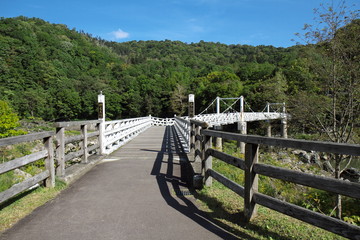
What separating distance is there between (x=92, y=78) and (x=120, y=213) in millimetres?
84449

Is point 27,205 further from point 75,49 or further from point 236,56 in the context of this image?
point 236,56

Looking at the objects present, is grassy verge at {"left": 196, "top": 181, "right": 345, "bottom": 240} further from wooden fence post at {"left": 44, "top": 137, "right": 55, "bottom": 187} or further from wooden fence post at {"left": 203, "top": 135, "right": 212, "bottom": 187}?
wooden fence post at {"left": 44, "top": 137, "right": 55, "bottom": 187}

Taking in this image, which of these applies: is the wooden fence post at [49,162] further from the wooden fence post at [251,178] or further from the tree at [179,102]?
the tree at [179,102]

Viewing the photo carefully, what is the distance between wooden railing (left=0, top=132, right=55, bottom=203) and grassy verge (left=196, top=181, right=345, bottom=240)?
99.9 inches

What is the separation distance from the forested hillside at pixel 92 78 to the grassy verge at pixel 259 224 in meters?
36.7

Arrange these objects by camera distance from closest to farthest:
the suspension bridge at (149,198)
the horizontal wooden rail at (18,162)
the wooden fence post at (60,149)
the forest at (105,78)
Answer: the suspension bridge at (149,198) → the horizontal wooden rail at (18,162) → the wooden fence post at (60,149) → the forest at (105,78)

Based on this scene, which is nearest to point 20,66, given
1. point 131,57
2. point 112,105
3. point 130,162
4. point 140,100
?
point 112,105

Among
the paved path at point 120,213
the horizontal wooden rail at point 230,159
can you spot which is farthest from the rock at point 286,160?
the horizontal wooden rail at point 230,159

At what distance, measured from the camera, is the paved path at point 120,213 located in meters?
3.04

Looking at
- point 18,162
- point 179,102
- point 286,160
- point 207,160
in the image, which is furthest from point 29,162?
point 179,102

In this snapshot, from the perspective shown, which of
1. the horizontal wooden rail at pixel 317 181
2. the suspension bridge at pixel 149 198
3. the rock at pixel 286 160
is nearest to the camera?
the horizontal wooden rail at pixel 317 181

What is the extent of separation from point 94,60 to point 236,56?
2223 inches

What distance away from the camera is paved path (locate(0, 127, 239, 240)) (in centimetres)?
304

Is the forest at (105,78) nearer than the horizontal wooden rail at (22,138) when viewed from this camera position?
No
